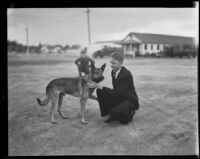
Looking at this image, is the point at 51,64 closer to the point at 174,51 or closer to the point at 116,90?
the point at 116,90

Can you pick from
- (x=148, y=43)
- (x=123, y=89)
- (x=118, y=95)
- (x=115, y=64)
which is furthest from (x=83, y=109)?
(x=148, y=43)

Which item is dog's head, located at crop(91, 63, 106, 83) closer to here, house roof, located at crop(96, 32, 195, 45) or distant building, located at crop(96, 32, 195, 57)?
distant building, located at crop(96, 32, 195, 57)

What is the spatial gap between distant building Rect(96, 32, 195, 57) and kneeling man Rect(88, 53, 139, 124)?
34cm

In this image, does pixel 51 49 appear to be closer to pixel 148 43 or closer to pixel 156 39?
pixel 148 43

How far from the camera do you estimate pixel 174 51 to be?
446 cm

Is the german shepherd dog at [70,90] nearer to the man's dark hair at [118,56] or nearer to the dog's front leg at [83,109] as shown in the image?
the dog's front leg at [83,109]

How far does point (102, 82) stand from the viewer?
3.99 meters

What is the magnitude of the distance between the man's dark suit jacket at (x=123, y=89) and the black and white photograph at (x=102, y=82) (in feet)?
0.05

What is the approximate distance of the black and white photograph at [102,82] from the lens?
3836 mm

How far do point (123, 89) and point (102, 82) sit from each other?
0.36 meters

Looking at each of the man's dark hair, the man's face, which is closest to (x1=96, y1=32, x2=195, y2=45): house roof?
the man's dark hair

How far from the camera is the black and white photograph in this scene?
384 centimetres

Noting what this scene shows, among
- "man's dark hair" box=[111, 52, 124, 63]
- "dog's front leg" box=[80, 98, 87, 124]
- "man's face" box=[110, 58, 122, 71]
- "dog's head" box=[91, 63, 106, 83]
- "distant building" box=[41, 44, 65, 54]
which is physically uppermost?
"distant building" box=[41, 44, 65, 54]
